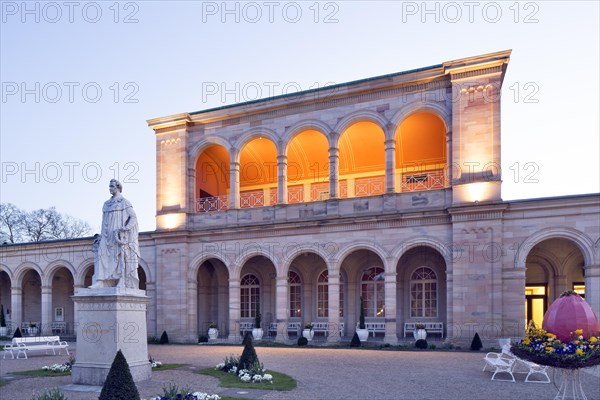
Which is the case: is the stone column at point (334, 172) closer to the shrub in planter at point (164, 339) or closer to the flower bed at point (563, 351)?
the shrub in planter at point (164, 339)

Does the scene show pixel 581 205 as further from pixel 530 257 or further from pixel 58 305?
pixel 58 305

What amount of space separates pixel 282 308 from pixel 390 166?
26.8 ft

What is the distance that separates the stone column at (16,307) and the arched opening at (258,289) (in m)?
14.0

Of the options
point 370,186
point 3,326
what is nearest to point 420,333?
point 370,186

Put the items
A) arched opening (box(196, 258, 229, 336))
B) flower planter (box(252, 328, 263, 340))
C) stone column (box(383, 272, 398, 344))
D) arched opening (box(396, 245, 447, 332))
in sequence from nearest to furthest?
1. stone column (box(383, 272, 398, 344))
2. arched opening (box(396, 245, 447, 332))
3. flower planter (box(252, 328, 263, 340))
4. arched opening (box(196, 258, 229, 336))

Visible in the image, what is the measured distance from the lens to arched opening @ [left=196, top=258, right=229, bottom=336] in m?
27.4

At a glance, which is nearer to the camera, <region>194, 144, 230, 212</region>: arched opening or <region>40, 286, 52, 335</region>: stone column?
<region>194, 144, 230, 212</region>: arched opening

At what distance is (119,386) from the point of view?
8016mm

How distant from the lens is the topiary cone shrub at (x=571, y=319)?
8422 mm

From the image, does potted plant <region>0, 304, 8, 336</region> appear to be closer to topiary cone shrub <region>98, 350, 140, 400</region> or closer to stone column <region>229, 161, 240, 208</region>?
stone column <region>229, 161, 240, 208</region>

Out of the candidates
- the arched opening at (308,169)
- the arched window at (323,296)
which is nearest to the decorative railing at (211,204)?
the arched opening at (308,169)

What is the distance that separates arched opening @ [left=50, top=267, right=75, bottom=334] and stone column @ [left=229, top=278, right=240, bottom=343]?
12399 millimetres

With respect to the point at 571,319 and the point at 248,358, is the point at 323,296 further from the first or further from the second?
the point at 571,319

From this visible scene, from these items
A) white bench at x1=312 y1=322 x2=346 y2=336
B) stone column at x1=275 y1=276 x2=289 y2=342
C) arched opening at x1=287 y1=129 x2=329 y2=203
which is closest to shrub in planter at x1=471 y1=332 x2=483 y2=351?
white bench at x1=312 y1=322 x2=346 y2=336
